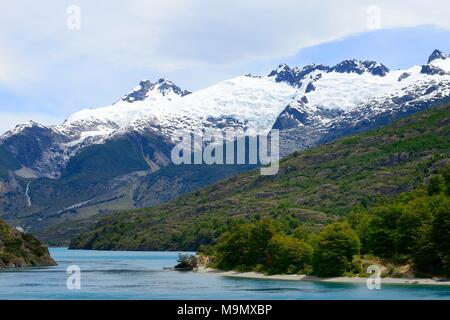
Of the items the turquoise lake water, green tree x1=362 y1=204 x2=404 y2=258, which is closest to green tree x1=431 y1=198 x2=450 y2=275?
the turquoise lake water

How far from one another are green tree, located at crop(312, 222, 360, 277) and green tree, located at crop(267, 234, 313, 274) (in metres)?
8.80

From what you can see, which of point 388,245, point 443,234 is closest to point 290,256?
point 388,245

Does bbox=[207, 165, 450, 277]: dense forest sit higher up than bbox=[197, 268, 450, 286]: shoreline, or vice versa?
bbox=[207, 165, 450, 277]: dense forest

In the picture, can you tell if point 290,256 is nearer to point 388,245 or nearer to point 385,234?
point 385,234

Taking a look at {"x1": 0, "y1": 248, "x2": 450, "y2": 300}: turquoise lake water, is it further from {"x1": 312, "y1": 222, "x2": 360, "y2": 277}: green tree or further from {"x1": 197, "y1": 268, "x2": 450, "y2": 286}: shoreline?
{"x1": 312, "y1": 222, "x2": 360, "y2": 277}: green tree

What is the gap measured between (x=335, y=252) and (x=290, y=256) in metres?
21.7

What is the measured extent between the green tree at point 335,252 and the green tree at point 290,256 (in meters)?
8.80

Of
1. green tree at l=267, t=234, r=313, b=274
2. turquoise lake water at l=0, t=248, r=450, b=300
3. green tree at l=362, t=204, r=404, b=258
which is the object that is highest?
green tree at l=362, t=204, r=404, b=258

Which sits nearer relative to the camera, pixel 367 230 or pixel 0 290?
pixel 0 290

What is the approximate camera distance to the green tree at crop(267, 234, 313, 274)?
18885 cm
